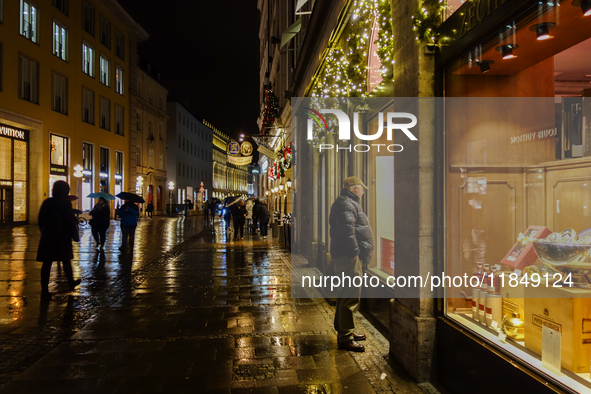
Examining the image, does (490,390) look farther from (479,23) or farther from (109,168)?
(109,168)

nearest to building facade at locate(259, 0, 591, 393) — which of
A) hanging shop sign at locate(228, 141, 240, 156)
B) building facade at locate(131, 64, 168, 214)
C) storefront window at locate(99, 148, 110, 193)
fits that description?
hanging shop sign at locate(228, 141, 240, 156)

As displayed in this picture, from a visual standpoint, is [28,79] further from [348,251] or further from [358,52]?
[348,251]

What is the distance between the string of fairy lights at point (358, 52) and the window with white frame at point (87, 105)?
3061 centimetres

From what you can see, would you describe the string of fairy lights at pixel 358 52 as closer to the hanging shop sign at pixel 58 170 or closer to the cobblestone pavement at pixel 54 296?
the cobblestone pavement at pixel 54 296

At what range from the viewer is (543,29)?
313 centimetres

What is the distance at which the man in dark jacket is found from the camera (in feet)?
17.5

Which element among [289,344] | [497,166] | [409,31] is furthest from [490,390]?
[409,31]

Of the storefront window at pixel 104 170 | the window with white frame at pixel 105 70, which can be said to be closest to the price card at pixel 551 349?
the storefront window at pixel 104 170

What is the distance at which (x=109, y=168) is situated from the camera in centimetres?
3869

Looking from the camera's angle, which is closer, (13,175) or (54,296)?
(54,296)

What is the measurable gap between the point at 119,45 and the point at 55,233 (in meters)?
37.7

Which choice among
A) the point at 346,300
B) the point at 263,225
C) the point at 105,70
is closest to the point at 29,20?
the point at 105,70

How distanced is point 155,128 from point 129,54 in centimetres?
1075

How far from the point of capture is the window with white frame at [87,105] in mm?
34719
